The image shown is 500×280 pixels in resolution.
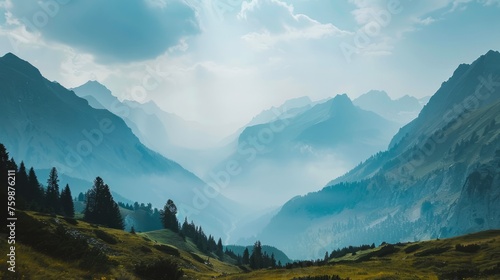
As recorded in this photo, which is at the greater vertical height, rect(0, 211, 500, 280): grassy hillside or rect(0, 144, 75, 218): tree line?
rect(0, 144, 75, 218): tree line

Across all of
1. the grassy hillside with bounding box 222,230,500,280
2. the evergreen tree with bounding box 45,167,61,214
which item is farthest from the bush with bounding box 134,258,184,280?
the evergreen tree with bounding box 45,167,61,214

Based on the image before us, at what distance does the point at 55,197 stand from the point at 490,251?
130337 millimetres

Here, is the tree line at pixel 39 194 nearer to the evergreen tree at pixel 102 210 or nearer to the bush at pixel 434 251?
the evergreen tree at pixel 102 210

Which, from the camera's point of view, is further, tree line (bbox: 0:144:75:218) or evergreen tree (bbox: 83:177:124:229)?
evergreen tree (bbox: 83:177:124:229)

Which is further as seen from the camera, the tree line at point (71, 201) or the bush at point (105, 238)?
the tree line at point (71, 201)

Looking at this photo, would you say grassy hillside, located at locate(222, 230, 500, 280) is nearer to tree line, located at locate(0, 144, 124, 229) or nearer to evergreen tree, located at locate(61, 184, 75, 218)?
tree line, located at locate(0, 144, 124, 229)

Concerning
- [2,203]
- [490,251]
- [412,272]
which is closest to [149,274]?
[2,203]

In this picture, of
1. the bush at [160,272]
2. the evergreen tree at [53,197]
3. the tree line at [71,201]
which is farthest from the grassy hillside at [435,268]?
the evergreen tree at [53,197]

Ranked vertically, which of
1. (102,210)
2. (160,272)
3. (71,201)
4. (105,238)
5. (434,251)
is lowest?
(160,272)

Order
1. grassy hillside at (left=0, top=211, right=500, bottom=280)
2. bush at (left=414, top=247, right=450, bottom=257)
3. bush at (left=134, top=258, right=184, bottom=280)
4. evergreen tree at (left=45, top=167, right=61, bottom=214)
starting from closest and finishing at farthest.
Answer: grassy hillside at (left=0, top=211, right=500, bottom=280) < bush at (left=134, top=258, right=184, bottom=280) < bush at (left=414, top=247, right=450, bottom=257) < evergreen tree at (left=45, top=167, right=61, bottom=214)

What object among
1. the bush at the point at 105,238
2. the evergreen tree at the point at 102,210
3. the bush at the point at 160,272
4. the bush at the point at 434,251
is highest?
the evergreen tree at the point at 102,210

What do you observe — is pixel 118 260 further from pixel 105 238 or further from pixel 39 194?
pixel 39 194

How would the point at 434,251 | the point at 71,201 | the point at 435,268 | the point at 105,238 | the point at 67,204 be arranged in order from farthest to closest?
the point at 71,201, the point at 67,204, the point at 105,238, the point at 434,251, the point at 435,268

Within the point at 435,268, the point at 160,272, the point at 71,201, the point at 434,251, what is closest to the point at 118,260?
the point at 160,272
